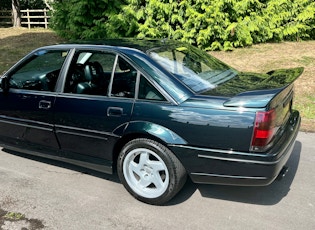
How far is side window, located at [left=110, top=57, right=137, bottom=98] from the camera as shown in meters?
3.32

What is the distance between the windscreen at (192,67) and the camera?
3316 millimetres

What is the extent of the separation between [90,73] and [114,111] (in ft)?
2.45

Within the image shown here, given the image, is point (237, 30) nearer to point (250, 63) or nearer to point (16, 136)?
point (250, 63)

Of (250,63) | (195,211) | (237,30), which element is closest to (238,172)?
(195,211)

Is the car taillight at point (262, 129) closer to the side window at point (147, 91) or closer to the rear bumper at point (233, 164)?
the rear bumper at point (233, 164)

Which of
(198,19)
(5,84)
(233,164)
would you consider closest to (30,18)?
(198,19)

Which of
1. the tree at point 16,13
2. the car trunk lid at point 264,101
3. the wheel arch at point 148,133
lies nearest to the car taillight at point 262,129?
the car trunk lid at point 264,101

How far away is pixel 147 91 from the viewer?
323 cm

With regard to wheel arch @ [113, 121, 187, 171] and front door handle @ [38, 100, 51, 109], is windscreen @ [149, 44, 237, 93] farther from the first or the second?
front door handle @ [38, 100, 51, 109]

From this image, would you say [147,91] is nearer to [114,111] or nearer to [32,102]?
[114,111]

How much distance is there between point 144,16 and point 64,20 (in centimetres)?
299

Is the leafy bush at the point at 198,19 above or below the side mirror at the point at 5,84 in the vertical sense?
above

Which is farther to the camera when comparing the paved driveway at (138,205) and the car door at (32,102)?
the car door at (32,102)

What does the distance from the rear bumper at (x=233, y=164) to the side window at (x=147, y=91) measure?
49cm
